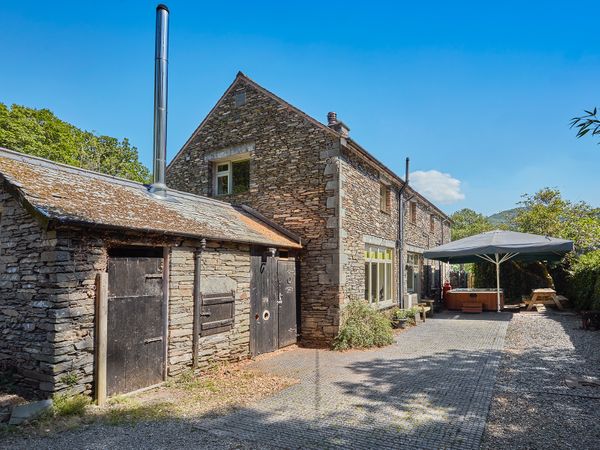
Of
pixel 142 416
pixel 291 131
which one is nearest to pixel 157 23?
pixel 291 131

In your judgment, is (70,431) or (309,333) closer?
(70,431)

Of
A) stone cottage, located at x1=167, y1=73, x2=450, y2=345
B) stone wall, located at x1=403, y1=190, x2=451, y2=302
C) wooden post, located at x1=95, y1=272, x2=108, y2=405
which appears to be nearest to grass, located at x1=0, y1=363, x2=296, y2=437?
wooden post, located at x1=95, y1=272, x2=108, y2=405

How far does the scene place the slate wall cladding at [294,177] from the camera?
10.7m

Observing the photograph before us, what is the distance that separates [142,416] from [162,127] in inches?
258

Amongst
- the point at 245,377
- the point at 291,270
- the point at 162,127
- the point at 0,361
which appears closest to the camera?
the point at 0,361

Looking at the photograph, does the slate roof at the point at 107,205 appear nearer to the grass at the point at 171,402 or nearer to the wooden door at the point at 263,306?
the wooden door at the point at 263,306

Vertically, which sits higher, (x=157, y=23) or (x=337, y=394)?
(x=157, y=23)

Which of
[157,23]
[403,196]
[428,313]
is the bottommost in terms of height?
[428,313]

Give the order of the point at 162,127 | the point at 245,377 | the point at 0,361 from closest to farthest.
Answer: the point at 0,361 → the point at 245,377 → the point at 162,127

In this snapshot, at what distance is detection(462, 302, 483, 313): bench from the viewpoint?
1686 centimetres

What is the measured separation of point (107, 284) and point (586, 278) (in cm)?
1627

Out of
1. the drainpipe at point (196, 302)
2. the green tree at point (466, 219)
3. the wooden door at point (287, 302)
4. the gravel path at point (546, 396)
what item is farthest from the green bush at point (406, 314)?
the green tree at point (466, 219)

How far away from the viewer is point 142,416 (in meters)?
5.36

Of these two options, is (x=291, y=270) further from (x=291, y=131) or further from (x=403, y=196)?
(x=403, y=196)
